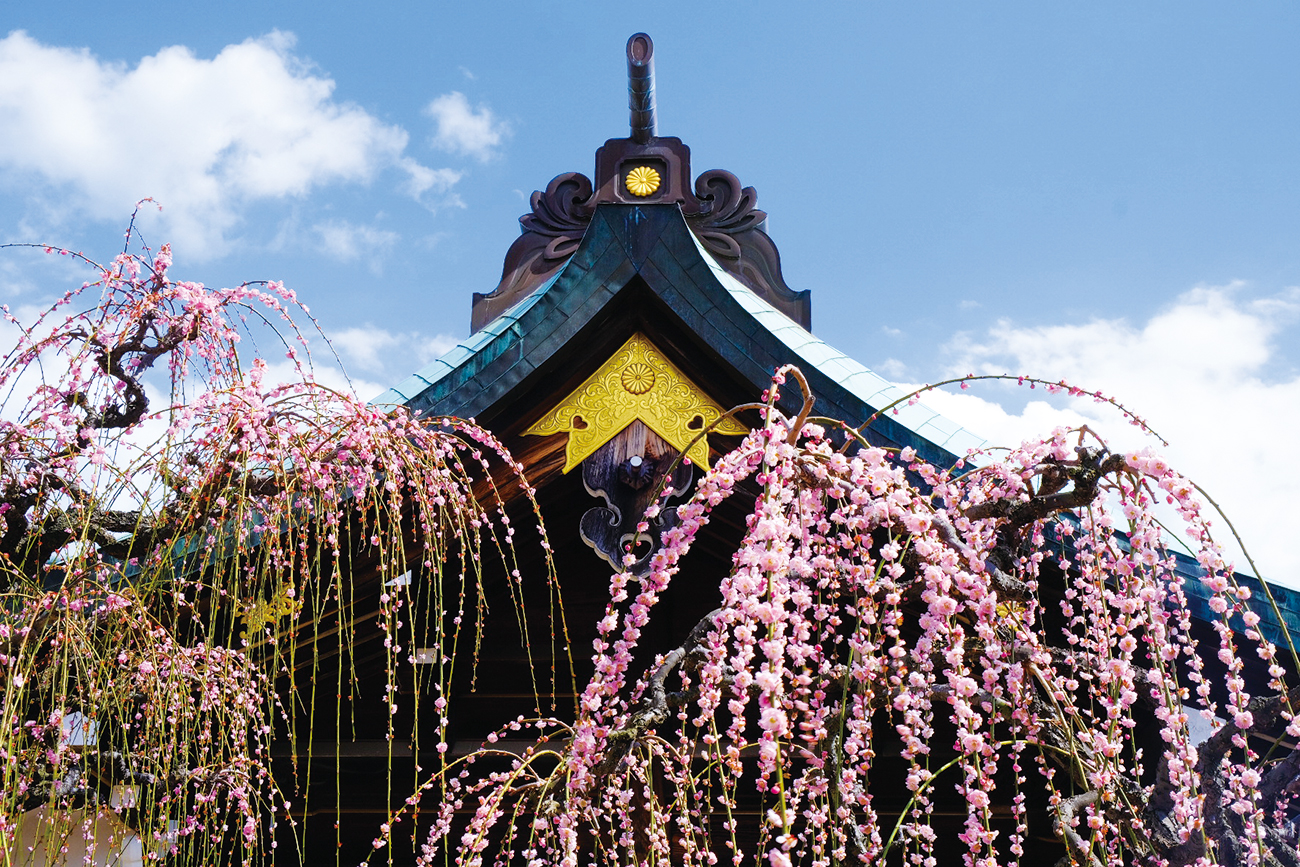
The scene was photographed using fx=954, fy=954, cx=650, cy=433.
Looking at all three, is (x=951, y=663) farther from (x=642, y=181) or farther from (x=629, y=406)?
(x=642, y=181)

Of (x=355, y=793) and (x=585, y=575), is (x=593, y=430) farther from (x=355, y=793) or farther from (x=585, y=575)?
(x=355, y=793)

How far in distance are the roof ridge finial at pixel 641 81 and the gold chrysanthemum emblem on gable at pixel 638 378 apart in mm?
1572

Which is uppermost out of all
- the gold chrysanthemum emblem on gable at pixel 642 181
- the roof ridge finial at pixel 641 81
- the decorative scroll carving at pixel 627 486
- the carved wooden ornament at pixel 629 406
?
the roof ridge finial at pixel 641 81

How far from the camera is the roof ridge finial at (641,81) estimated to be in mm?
4711

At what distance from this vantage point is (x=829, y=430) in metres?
3.49

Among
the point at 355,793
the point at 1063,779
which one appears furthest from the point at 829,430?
the point at 355,793

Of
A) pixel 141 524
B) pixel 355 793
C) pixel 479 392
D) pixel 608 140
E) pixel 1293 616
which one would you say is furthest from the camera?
pixel 608 140

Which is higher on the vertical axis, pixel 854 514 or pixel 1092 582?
pixel 854 514

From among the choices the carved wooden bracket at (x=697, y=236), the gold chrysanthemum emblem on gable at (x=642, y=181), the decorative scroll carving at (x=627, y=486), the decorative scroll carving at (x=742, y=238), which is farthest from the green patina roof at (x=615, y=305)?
the decorative scroll carving at (x=742, y=238)

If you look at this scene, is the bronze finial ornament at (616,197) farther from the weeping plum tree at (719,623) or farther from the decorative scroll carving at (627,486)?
the weeping plum tree at (719,623)

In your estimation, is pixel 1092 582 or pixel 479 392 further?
pixel 479 392

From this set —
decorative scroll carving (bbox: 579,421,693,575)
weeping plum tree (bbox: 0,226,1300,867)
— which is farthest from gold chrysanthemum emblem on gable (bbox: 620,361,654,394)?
weeping plum tree (bbox: 0,226,1300,867)

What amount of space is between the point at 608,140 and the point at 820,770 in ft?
11.4

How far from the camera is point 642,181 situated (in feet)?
14.2
